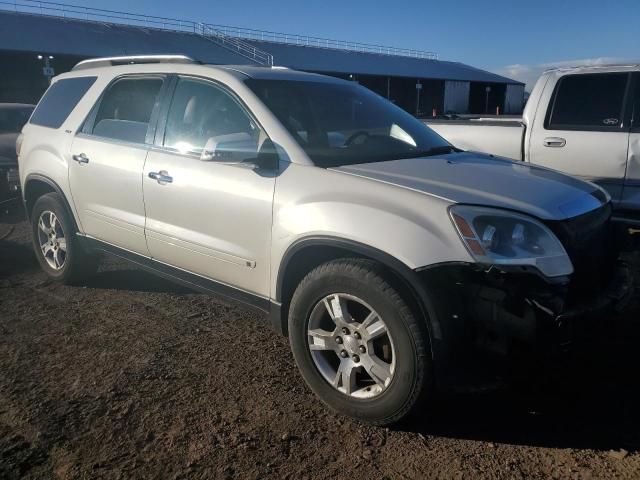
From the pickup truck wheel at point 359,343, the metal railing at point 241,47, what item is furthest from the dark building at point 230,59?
the pickup truck wheel at point 359,343

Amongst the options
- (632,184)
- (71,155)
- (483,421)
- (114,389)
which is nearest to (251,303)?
(114,389)

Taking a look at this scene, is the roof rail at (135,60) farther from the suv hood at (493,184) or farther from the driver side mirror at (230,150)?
the suv hood at (493,184)

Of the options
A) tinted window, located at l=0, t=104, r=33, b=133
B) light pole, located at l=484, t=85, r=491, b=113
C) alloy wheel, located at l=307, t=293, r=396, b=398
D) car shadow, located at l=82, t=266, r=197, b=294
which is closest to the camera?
alloy wheel, located at l=307, t=293, r=396, b=398

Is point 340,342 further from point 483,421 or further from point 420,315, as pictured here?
point 483,421

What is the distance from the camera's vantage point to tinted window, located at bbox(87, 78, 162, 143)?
13.1 feet

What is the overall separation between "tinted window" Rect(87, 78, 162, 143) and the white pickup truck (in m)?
3.83

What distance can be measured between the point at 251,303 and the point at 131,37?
3595 centimetres

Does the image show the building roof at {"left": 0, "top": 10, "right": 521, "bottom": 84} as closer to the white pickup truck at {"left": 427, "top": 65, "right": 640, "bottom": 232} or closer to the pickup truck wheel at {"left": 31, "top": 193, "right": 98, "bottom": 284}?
the white pickup truck at {"left": 427, "top": 65, "right": 640, "bottom": 232}

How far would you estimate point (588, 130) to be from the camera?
554cm

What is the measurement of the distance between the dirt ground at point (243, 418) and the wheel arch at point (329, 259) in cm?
55

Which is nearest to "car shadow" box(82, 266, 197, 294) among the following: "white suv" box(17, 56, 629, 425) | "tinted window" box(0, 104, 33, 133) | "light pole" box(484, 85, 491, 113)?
"white suv" box(17, 56, 629, 425)

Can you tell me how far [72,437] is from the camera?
270cm

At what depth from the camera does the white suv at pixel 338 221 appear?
2422 millimetres

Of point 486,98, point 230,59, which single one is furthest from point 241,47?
point 486,98
